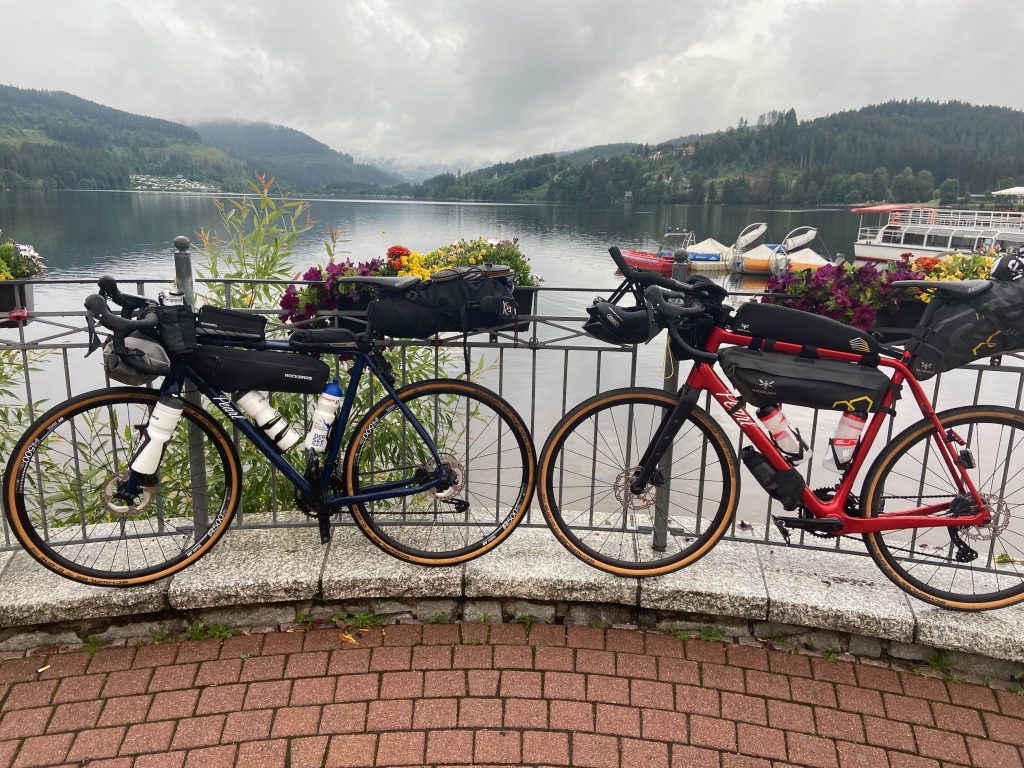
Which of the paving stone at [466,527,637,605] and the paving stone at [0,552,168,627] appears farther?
the paving stone at [466,527,637,605]

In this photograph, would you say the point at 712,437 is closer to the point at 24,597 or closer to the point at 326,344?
the point at 326,344

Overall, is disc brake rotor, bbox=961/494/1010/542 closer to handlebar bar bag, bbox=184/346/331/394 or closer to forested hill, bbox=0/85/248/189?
handlebar bar bag, bbox=184/346/331/394

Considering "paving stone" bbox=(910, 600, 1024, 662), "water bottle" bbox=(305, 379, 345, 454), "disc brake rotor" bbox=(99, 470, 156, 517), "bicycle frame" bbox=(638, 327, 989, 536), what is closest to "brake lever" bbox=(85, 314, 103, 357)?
"disc brake rotor" bbox=(99, 470, 156, 517)

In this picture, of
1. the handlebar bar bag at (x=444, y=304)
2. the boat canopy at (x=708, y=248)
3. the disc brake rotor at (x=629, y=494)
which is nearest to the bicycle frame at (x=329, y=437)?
the handlebar bar bag at (x=444, y=304)

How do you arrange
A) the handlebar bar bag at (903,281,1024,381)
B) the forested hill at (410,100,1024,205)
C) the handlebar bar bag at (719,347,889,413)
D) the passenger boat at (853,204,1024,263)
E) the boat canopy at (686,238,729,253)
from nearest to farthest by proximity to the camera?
the handlebar bar bag at (903,281,1024,381), the handlebar bar bag at (719,347,889,413), the passenger boat at (853,204,1024,263), the boat canopy at (686,238,729,253), the forested hill at (410,100,1024,205)

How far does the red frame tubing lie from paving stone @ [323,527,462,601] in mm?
1369

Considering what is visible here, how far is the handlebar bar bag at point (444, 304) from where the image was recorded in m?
3.05

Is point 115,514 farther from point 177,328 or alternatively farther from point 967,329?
point 967,329

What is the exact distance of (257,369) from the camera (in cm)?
302

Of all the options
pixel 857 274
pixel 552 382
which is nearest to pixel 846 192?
pixel 552 382

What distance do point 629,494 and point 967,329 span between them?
148cm

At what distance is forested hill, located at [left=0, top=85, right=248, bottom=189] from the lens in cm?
9338

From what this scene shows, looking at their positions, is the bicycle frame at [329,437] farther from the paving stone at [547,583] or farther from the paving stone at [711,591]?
the paving stone at [711,591]

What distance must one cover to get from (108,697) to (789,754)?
2468 mm
